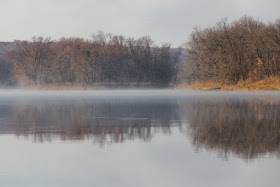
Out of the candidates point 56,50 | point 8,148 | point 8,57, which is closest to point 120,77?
point 56,50

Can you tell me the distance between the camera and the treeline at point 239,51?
66938 millimetres

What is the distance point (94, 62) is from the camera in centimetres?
10362

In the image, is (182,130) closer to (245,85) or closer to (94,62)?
(245,85)

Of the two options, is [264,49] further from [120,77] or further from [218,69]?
[120,77]

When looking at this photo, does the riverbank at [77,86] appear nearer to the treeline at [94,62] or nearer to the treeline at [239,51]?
the treeline at [94,62]

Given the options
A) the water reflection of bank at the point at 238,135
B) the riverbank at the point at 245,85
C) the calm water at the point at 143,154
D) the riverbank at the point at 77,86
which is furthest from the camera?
the riverbank at the point at 77,86

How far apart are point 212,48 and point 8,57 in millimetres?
58384

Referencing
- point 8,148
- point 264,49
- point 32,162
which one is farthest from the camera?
point 264,49

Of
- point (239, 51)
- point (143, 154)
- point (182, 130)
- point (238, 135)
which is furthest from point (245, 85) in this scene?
point (143, 154)

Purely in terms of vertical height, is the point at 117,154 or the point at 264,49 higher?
the point at 264,49

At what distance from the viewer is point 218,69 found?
70.4 meters

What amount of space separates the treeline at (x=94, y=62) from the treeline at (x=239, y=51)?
109 ft

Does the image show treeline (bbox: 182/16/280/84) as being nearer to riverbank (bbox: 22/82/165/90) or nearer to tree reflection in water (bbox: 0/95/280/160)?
riverbank (bbox: 22/82/165/90)

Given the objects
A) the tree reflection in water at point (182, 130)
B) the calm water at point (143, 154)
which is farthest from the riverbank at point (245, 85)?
the calm water at point (143, 154)
